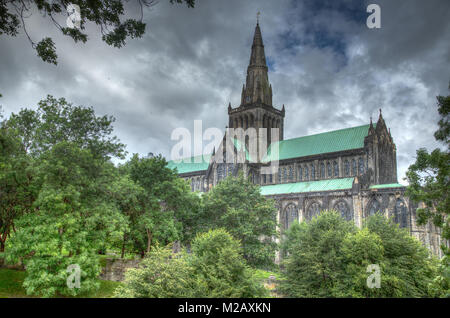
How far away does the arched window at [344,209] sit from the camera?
155 ft

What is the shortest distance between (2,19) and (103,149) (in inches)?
907

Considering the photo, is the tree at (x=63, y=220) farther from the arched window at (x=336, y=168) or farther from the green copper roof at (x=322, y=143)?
the green copper roof at (x=322, y=143)

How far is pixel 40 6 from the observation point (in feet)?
27.0

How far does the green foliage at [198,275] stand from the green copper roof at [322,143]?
3783 centimetres

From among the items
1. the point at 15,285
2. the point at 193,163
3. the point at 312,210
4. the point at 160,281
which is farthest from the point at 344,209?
the point at 15,285

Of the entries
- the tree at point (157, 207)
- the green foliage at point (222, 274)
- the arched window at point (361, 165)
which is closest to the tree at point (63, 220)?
the tree at point (157, 207)

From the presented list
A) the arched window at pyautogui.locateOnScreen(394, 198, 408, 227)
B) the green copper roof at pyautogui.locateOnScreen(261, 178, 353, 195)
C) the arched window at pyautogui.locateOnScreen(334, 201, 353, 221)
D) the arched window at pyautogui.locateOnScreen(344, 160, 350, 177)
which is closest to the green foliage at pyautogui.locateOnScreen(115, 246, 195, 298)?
the arched window at pyautogui.locateOnScreen(394, 198, 408, 227)

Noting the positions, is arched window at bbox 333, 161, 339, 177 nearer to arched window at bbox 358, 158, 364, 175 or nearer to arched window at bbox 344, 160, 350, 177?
arched window at bbox 344, 160, 350, 177

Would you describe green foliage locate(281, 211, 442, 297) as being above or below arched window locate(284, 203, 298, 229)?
below

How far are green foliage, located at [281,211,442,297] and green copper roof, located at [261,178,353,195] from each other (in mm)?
22007

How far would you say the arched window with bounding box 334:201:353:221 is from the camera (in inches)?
1855

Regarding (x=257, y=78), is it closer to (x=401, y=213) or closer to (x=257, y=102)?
(x=257, y=102)

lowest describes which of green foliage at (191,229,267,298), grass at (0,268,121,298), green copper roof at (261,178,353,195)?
grass at (0,268,121,298)

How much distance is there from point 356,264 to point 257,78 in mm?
52514
